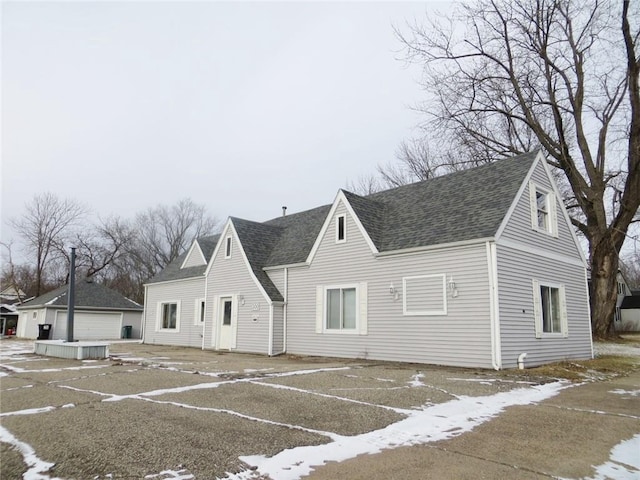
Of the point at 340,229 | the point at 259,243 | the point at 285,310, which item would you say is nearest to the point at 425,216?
the point at 340,229

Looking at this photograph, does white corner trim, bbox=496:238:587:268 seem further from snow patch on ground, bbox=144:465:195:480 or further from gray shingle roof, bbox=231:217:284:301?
snow patch on ground, bbox=144:465:195:480

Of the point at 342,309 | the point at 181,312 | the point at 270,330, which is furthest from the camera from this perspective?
the point at 181,312

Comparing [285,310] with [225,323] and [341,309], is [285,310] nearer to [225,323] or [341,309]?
[341,309]

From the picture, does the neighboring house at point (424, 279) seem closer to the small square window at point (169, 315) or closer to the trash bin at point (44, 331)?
the small square window at point (169, 315)

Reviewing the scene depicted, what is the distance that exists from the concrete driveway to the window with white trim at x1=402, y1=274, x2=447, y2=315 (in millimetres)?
2980

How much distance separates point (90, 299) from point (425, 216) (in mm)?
27457

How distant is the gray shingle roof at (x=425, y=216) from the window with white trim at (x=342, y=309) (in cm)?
172

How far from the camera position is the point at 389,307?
13.4m

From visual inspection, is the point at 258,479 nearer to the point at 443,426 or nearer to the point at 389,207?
the point at 443,426

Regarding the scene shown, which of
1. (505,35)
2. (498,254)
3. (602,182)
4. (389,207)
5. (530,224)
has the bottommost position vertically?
(498,254)

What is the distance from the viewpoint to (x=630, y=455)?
183 inches

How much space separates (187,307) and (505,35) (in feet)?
66.8

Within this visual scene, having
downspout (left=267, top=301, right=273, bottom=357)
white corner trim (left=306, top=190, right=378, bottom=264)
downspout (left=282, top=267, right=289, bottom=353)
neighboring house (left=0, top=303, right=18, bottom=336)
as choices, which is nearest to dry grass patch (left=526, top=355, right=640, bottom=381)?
white corner trim (left=306, top=190, right=378, bottom=264)

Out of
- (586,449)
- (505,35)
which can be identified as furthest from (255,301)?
(505,35)
